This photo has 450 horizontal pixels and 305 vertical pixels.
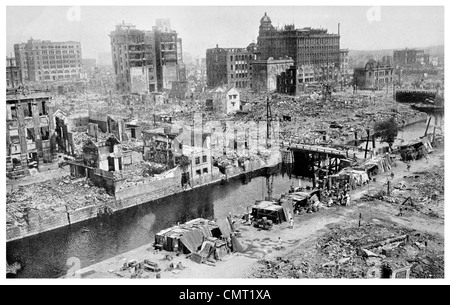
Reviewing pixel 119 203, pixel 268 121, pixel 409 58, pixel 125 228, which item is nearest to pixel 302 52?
pixel 268 121

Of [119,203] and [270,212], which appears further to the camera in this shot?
[119,203]

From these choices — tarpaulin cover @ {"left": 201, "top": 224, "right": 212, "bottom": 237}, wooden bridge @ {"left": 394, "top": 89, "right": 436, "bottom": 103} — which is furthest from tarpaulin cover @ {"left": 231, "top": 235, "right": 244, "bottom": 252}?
wooden bridge @ {"left": 394, "top": 89, "right": 436, "bottom": 103}

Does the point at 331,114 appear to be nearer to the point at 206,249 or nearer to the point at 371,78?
the point at 371,78

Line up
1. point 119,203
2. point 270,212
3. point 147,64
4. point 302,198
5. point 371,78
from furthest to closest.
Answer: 1. point 147,64
2. point 371,78
3. point 119,203
4. point 302,198
5. point 270,212

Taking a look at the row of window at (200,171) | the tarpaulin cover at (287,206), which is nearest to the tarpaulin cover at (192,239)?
the tarpaulin cover at (287,206)

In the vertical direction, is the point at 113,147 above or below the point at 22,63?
below

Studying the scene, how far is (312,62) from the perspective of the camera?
30.0 meters

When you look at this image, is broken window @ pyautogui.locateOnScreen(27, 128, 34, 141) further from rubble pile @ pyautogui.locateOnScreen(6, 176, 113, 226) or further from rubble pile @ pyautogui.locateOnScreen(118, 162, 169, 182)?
rubble pile @ pyautogui.locateOnScreen(118, 162, 169, 182)

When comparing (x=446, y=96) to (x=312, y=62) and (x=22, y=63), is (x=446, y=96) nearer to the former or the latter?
(x=22, y=63)

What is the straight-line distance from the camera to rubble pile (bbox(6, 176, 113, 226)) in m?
13.0

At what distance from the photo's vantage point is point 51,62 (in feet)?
67.0

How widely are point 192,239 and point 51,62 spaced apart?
1295 centimetres
